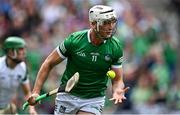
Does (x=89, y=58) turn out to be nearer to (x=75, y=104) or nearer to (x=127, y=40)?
(x=75, y=104)

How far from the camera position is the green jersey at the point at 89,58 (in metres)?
9.75

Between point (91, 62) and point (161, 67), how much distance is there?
652cm

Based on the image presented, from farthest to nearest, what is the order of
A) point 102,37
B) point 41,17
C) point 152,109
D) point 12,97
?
point 41,17 < point 152,109 < point 12,97 < point 102,37

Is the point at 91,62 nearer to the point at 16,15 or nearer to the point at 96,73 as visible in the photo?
the point at 96,73

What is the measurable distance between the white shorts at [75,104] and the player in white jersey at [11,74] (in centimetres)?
236

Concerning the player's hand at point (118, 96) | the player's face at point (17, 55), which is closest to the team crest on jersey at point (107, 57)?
the player's hand at point (118, 96)

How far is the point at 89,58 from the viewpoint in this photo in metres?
9.76

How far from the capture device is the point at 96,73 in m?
9.81

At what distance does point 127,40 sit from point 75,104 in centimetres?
669

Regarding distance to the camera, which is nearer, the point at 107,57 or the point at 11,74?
the point at 107,57

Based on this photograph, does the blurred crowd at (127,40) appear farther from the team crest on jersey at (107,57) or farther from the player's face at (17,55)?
the team crest on jersey at (107,57)

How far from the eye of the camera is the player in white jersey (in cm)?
1223


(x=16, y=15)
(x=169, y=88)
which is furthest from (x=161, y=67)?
(x=16, y=15)

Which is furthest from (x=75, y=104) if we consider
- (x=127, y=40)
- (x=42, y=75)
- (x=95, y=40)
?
(x=127, y=40)
